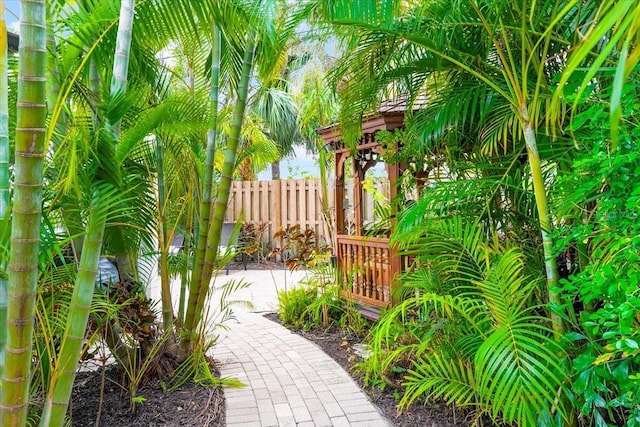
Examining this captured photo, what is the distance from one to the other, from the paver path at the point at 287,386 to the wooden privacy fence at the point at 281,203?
514 centimetres

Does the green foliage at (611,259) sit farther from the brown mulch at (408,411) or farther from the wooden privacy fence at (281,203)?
the wooden privacy fence at (281,203)

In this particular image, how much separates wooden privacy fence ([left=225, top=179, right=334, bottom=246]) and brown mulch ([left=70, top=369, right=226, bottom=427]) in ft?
20.4

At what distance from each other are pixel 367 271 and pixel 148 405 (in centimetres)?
241

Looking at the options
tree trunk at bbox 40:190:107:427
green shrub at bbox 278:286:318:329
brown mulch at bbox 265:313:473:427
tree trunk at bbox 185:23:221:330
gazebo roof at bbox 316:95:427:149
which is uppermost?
gazebo roof at bbox 316:95:427:149

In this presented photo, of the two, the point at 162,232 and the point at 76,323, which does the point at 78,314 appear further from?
the point at 162,232

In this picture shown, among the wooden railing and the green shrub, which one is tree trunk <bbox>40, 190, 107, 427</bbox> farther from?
the green shrub

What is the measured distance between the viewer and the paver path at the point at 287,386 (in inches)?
93.0

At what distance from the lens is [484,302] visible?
198 centimetres

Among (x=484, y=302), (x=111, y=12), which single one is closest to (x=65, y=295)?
(x=111, y=12)

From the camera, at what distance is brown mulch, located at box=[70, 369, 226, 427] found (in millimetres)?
2301

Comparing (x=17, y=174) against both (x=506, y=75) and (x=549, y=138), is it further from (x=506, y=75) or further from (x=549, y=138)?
(x=549, y=138)

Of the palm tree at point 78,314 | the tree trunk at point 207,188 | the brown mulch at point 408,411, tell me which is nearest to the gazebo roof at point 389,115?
the tree trunk at point 207,188

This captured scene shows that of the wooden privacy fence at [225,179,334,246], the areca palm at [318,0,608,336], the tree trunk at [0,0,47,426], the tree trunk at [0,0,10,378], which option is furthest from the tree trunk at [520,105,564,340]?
the wooden privacy fence at [225,179,334,246]

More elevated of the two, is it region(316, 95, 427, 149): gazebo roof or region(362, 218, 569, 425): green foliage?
region(316, 95, 427, 149): gazebo roof
